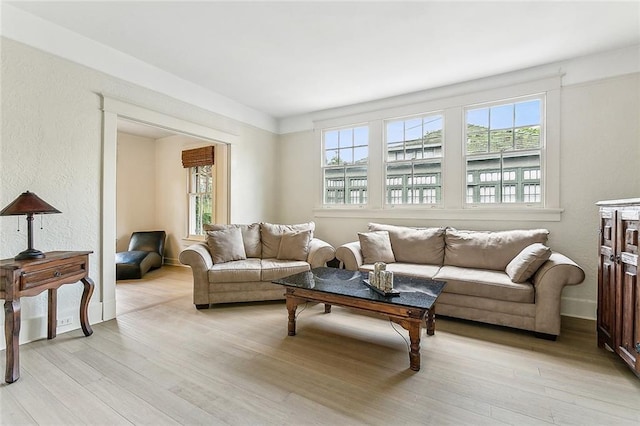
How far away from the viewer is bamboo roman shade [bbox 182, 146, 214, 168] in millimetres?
5285

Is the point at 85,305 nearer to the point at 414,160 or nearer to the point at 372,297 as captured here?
the point at 372,297

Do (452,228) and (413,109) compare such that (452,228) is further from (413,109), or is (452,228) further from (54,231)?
(54,231)

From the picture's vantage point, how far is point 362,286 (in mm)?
2566

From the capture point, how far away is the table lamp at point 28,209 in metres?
2.14

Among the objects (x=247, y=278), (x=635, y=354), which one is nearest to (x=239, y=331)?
(x=247, y=278)

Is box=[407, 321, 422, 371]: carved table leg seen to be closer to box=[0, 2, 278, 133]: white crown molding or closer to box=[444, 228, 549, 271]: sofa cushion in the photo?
box=[444, 228, 549, 271]: sofa cushion

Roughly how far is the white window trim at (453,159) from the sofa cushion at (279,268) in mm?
1322

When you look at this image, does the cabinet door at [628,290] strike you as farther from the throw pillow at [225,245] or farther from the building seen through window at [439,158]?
the throw pillow at [225,245]

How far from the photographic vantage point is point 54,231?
2662mm

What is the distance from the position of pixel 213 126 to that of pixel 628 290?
4.60 meters

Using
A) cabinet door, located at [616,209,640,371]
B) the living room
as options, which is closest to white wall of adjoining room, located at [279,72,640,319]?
the living room

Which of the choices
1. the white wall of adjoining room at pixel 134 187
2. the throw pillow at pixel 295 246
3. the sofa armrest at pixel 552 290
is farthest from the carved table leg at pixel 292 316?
the white wall of adjoining room at pixel 134 187

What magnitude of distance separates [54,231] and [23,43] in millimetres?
1615

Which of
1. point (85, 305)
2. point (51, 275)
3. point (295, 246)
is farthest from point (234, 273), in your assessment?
point (51, 275)
